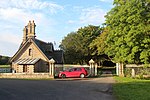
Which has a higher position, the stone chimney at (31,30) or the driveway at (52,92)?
the stone chimney at (31,30)

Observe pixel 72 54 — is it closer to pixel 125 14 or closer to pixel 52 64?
pixel 52 64

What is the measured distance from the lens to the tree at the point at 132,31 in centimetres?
3450

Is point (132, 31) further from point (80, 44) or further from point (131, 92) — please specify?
point (80, 44)

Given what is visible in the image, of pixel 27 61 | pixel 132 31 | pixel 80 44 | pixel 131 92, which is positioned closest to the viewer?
pixel 131 92

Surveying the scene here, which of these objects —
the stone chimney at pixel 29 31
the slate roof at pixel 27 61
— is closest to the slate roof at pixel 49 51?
the stone chimney at pixel 29 31

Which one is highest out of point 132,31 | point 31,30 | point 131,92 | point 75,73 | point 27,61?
point 31,30

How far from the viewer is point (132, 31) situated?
34188 mm

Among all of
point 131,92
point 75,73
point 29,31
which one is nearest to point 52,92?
point 131,92

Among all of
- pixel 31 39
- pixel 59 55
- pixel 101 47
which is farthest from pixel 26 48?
pixel 101 47

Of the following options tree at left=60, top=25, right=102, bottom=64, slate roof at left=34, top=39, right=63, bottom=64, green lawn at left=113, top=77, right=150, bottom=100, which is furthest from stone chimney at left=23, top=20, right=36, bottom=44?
green lawn at left=113, top=77, right=150, bottom=100

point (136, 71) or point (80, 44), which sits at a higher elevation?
point (80, 44)

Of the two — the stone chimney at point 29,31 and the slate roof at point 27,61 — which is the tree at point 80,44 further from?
the slate roof at point 27,61

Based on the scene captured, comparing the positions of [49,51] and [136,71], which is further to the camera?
[49,51]

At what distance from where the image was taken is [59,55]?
58500mm
